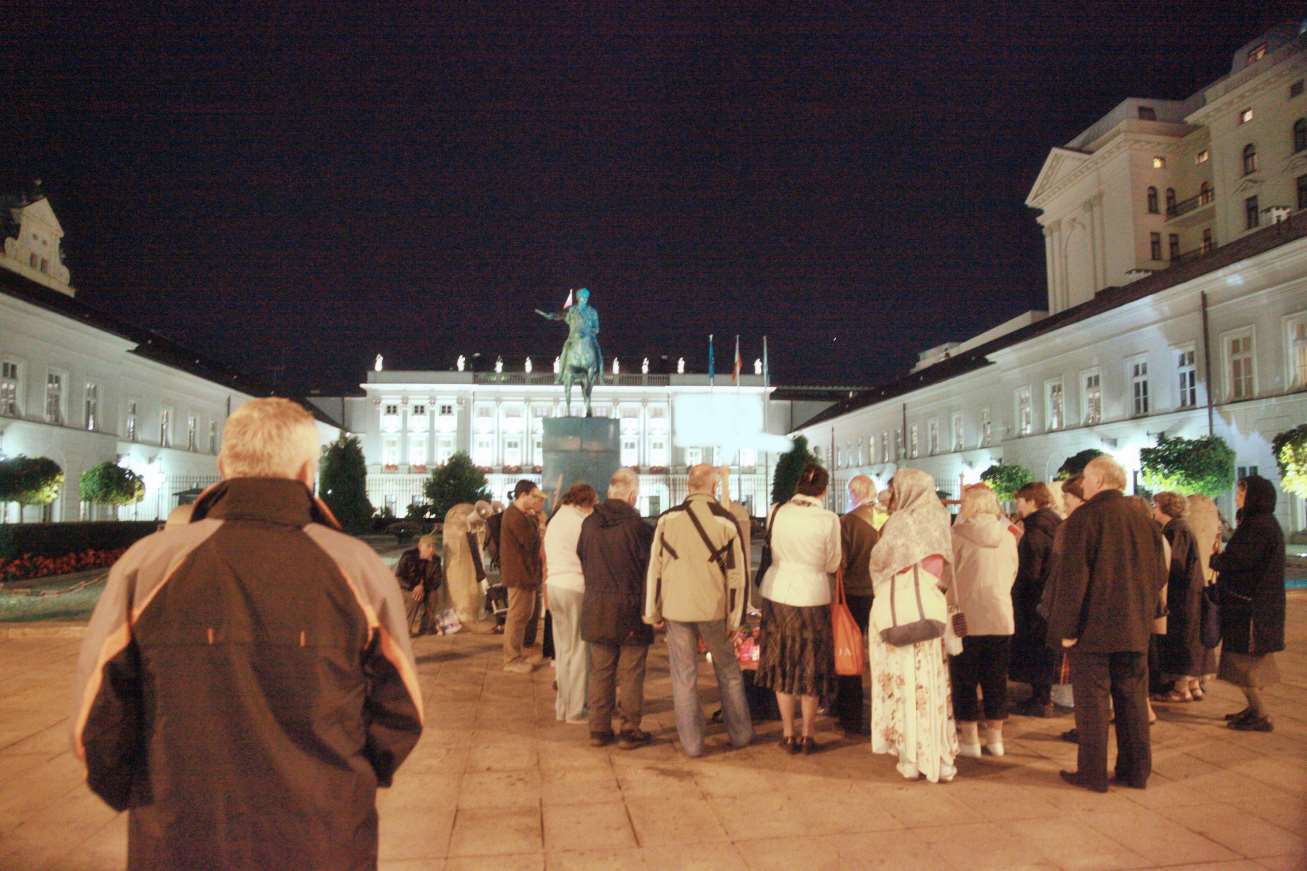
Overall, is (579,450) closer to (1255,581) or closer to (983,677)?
(983,677)

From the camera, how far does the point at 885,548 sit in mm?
5078

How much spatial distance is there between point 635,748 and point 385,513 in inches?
1474

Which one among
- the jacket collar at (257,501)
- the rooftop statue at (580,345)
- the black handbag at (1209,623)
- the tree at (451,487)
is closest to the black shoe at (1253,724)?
the black handbag at (1209,623)

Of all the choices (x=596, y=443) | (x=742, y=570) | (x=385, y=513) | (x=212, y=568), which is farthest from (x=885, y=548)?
(x=385, y=513)

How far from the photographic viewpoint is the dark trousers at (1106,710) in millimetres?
4793

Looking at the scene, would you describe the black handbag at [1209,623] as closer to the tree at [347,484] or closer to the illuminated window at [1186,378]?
the illuminated window at [1186,378]

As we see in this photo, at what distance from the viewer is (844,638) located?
5.50 meters

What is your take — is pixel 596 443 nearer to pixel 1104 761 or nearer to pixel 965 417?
pixel 1104 761

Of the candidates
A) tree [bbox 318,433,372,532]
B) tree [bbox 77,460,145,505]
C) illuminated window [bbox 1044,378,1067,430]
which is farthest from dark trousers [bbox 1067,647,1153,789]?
illuminated window [bbox 1044,378,1067,430]

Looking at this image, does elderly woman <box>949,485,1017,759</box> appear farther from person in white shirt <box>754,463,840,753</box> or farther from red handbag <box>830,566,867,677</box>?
person in white shirt <box>754,463,840,753</box>

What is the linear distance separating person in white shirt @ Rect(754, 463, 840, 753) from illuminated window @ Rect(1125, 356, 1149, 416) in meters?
27.6

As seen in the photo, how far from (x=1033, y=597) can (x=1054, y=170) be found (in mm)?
46460

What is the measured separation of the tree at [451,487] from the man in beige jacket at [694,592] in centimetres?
3230

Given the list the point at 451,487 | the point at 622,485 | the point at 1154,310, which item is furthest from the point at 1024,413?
the point at 622,485
